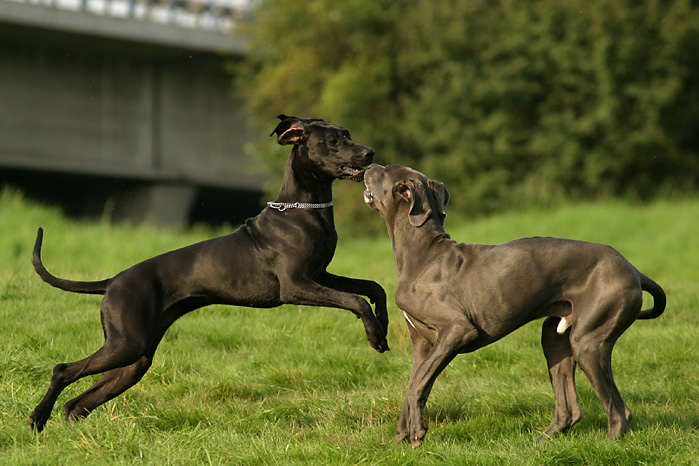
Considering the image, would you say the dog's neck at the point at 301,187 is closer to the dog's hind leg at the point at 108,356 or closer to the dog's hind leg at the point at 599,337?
the dog's hind leg at the point at 108,356

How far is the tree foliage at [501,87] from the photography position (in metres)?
21.5

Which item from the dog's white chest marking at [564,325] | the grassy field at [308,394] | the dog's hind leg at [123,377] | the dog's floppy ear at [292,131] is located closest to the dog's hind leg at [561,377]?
the grassy field at [308,394]

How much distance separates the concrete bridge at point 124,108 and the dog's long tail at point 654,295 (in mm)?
18852

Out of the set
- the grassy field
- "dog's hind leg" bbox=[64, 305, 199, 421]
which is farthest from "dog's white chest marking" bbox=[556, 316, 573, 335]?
"dog's hind leg" bbox=[64, 305, 199, 421]

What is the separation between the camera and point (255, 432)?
5.88 metres

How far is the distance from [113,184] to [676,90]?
15.4 meters

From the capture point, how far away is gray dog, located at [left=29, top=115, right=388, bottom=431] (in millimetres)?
5723

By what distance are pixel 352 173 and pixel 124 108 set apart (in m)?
19.2

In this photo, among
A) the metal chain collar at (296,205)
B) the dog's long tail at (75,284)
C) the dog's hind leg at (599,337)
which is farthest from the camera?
the metal chain collar at (296,205)

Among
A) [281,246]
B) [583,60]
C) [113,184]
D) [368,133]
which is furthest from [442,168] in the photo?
[281,246]

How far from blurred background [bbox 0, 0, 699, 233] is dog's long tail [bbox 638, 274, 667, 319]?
1566 centimetres

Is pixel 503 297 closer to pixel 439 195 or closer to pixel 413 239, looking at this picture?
pixel 413 239

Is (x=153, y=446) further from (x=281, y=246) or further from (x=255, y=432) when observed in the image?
(x=281, y=246)

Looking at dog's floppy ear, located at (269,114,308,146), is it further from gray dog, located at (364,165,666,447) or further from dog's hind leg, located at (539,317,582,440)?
dog's hind leg, located at (539,317,582,440)
